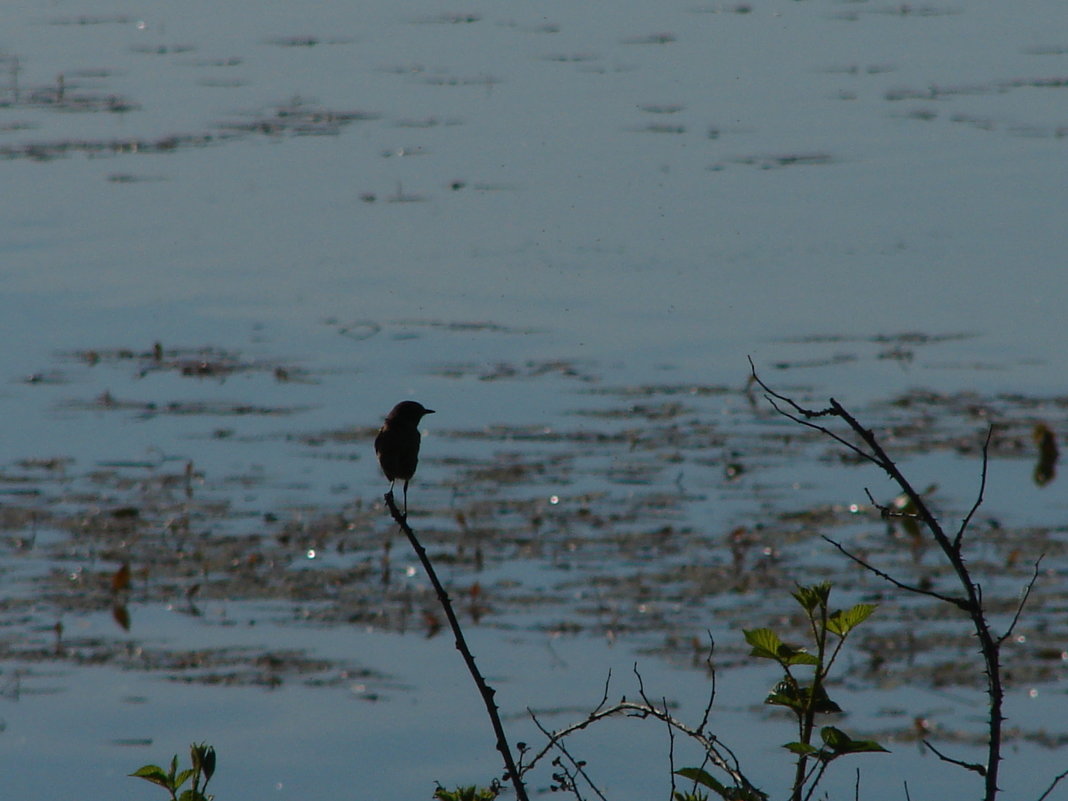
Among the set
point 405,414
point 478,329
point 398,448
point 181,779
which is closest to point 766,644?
point 181,779

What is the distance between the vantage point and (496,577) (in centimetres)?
754

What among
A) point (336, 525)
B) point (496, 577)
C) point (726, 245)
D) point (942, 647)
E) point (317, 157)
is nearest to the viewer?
Answer: point (942, 647)

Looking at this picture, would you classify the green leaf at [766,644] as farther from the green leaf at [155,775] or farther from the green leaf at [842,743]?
the green leaf at [155,775]

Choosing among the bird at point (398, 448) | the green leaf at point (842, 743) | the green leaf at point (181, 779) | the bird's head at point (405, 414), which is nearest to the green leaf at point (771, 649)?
the green leaf at point (842, 743)

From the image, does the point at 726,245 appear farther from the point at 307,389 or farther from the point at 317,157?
the point at 317,157

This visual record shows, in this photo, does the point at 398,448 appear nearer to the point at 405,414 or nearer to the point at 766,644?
the point at 405,414

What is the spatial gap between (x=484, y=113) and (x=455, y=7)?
6.92 metres

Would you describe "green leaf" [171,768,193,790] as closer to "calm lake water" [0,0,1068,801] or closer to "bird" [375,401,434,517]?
"bird" [375,401,434,517]

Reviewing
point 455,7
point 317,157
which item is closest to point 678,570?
point 317,157

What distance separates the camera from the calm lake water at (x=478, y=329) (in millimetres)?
6430

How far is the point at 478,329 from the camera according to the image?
32.8 ft

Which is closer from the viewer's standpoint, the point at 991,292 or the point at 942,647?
the point at 942,647

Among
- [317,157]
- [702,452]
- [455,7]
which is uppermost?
[455,7]

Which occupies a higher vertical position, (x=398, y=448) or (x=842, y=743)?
(x=398, y=448)
